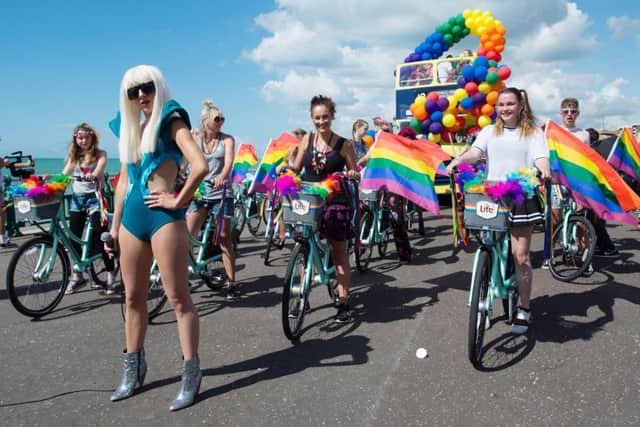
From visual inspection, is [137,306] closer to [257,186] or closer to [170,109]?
[170,109]

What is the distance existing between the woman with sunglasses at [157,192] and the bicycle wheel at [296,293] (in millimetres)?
1026

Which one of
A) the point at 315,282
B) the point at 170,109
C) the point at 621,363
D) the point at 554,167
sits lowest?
the point at 621,363

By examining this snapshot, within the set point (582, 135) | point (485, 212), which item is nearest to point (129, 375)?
point (485, 212)

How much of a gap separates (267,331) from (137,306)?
5.21ft

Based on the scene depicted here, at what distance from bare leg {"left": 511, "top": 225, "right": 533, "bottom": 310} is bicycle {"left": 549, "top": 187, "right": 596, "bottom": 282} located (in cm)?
185

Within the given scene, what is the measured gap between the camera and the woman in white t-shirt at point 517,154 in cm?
396

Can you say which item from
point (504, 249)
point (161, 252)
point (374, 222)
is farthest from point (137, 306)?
point (374, 222)

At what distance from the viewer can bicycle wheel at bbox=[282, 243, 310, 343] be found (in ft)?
13.3

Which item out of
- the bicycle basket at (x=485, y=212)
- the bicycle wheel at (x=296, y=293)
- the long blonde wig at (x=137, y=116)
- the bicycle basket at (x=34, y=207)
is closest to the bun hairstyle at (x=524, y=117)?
the bicycle basket at (x=485, y=212)

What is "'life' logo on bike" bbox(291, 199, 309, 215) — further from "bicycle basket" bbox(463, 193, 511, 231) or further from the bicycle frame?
the bicycle frame

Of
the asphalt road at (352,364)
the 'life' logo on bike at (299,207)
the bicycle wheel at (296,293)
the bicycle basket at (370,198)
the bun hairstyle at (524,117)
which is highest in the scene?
the bun hairstyle at (524,117)

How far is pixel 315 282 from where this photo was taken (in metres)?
4.62

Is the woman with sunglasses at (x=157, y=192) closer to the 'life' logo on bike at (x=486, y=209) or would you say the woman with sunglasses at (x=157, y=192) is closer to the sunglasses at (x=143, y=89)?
the sunglasses at (x=143, y=89)

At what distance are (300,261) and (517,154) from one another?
80.1 inches
